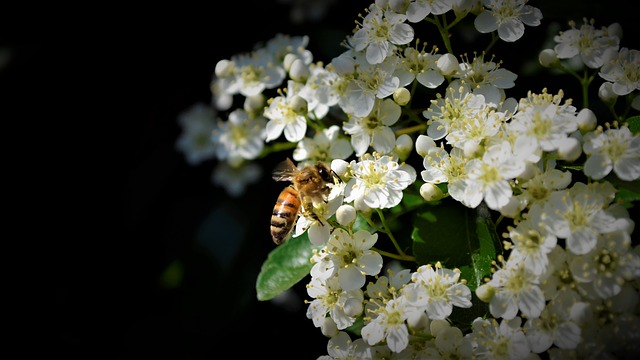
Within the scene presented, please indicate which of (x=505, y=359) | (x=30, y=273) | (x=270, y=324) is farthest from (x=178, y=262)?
(x=505, y=359)

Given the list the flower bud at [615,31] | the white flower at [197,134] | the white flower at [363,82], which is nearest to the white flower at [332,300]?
the white flower at [363,82]

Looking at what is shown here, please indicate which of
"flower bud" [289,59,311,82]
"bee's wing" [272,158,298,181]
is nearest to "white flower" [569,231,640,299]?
"bee's wing" [272,158,298,181]

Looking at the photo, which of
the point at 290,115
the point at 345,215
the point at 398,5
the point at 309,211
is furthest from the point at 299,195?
the point at 398,5

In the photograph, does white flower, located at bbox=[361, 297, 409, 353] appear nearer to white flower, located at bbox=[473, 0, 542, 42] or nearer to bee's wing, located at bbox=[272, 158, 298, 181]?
bee's wing, located at bbox=[272, 158, 298, 181]

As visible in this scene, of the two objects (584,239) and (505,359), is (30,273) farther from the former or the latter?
(584,239)

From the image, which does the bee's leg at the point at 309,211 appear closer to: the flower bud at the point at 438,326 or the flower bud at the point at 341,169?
the flower bud at the point at 341,169
